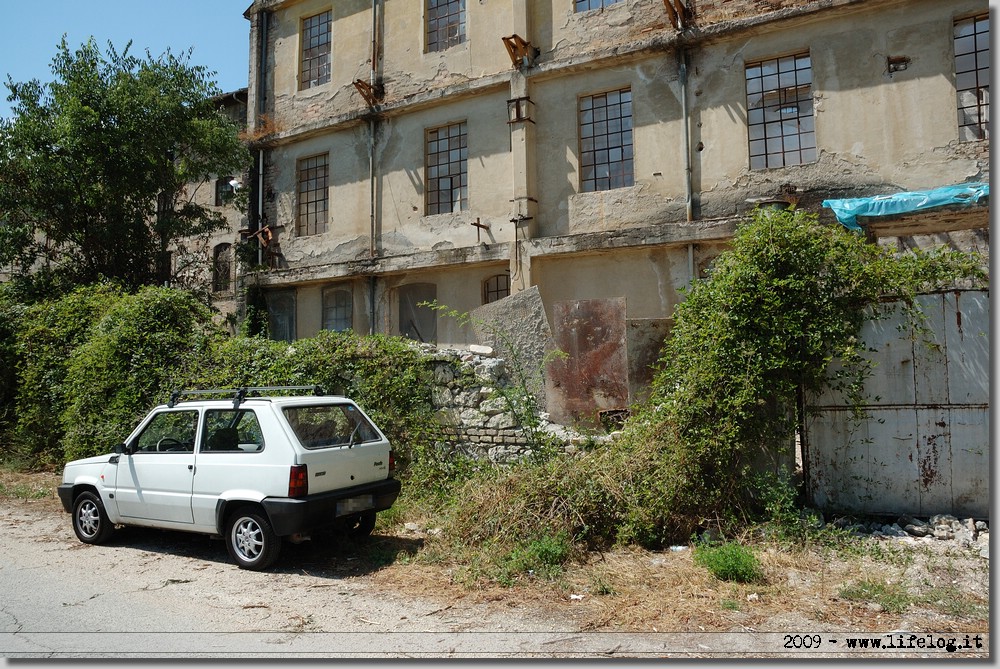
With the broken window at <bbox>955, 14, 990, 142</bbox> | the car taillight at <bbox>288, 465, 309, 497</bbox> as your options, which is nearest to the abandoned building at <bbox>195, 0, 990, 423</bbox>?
the broken window at <bbox>955, 14, 990, 142</bbox>

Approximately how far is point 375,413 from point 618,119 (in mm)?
8188

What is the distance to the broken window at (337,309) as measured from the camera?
55.2 feet

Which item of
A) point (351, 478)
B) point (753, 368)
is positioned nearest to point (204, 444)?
point (351, 478)

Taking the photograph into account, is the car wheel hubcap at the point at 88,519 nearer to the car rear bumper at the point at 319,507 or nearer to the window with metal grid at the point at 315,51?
the car rear bumper at the point at 319,507

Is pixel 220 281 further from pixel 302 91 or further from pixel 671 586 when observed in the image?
pixel 671 586

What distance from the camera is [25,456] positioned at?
1227 centimetres

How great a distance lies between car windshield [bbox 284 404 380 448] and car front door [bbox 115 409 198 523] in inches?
46.1

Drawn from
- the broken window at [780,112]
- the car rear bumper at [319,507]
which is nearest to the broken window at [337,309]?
the broken window at [780,112]

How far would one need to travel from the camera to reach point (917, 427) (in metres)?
6.76

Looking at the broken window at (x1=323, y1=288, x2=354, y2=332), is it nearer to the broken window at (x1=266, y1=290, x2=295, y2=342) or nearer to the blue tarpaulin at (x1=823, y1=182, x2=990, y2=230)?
the broken window at (x1=266, y1=290, x2=295, y2=342)

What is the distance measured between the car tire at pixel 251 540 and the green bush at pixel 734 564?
12.5 feet

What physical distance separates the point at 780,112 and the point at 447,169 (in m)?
7.13

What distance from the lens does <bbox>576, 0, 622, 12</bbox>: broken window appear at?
13.8m

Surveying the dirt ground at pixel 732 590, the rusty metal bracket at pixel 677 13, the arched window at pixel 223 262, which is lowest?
the dirt ground at pixel 732 590
